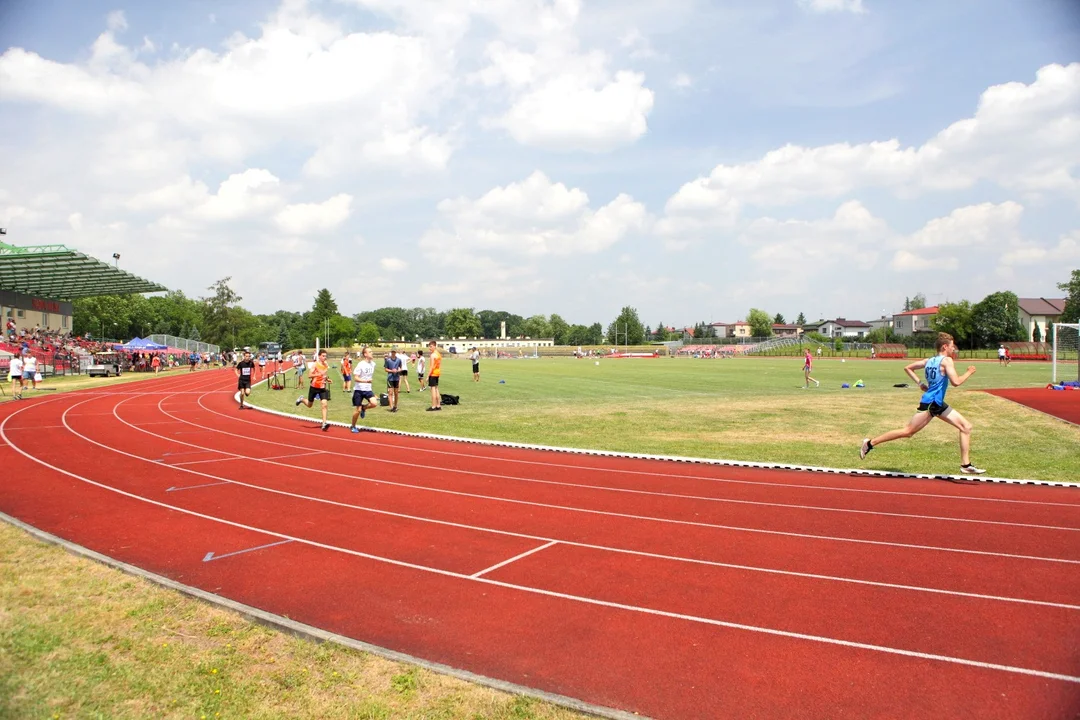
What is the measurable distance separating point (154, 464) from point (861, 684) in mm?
12243

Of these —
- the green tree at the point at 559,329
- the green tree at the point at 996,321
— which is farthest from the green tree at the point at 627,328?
the green tree at the point at 996,321

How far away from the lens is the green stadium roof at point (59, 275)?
37.9m

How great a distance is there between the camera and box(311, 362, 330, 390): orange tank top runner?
17694 mm

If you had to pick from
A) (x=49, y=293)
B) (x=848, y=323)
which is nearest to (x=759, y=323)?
(x=848, y=323)

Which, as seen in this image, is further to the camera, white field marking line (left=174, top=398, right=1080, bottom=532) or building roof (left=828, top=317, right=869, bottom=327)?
building roof (left=828, top=317, right=869, bottom=327)

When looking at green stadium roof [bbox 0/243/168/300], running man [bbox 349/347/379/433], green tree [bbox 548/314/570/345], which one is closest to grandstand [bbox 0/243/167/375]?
green stadium roof [bbox 0/243/168/300]

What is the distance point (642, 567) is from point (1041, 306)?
13570cm

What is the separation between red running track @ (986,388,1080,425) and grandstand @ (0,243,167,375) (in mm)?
43116

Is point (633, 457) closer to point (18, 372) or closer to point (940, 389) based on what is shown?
point (940, 389)

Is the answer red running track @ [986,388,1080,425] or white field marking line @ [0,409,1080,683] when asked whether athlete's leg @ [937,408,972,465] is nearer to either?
white field marking line @ [0,409,1080,683]

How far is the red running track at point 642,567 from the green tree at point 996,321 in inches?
3657

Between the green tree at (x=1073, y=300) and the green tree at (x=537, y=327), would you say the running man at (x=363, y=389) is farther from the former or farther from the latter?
the green tree at (x=537, y=327)

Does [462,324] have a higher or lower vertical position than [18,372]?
higher

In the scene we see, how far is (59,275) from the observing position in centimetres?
4694
